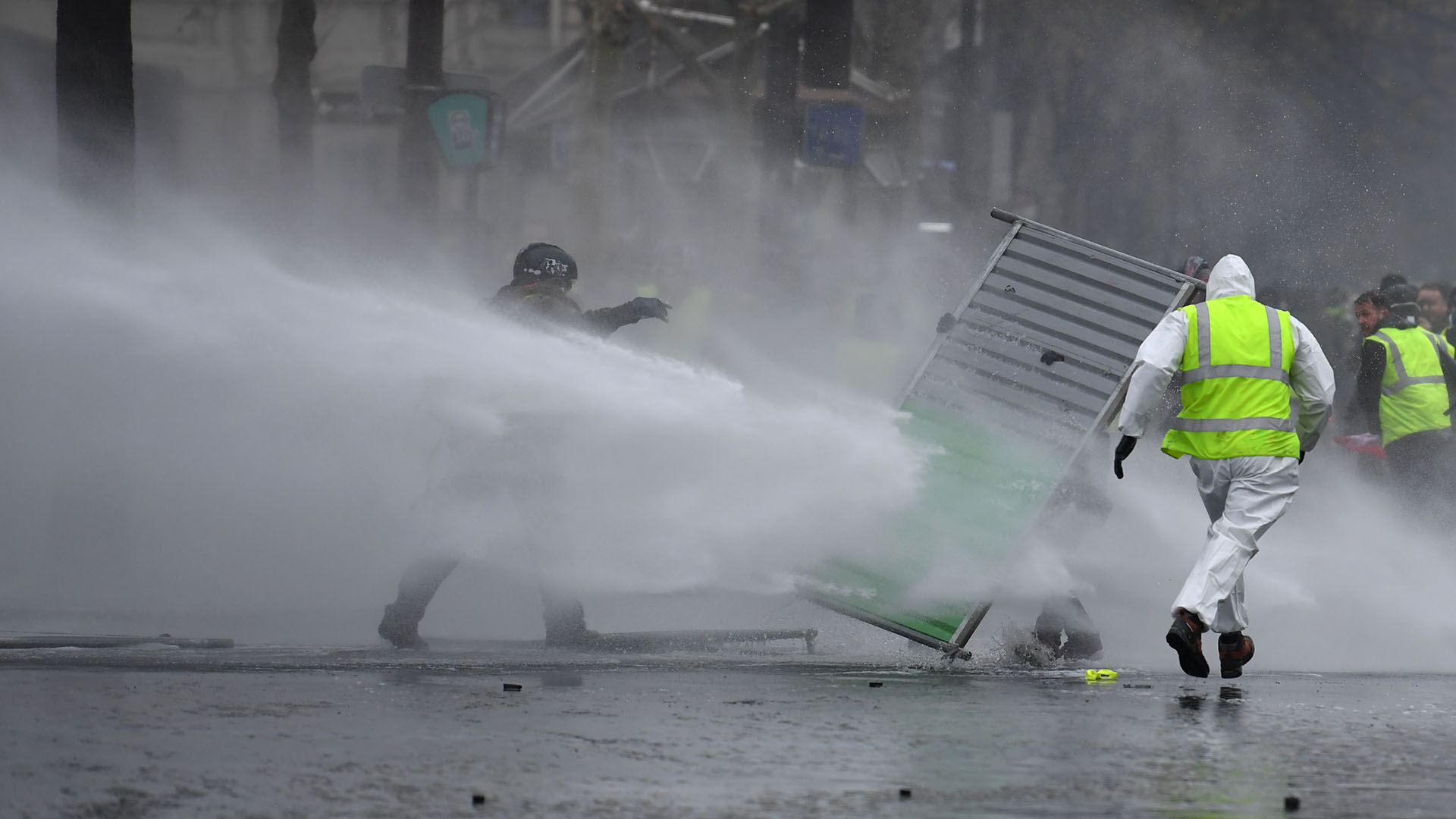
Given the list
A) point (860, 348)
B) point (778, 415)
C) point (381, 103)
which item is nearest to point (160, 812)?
point (778, 415)

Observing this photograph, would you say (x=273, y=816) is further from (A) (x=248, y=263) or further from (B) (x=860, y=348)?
(B) (x=860, y=348)

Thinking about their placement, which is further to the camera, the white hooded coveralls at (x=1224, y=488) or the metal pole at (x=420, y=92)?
the metal pole at (x=420, y=92)

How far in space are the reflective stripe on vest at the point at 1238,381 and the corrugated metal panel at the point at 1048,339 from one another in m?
0.55

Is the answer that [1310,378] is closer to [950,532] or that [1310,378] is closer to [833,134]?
[950,532]

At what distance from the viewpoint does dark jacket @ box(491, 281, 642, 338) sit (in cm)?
756

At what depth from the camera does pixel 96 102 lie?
10.1 meters

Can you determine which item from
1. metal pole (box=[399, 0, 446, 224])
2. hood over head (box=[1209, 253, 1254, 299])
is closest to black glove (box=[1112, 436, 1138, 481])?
hood over head (box=[1209, 253, 1254, 299])

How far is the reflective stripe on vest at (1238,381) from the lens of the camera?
6.87 meters

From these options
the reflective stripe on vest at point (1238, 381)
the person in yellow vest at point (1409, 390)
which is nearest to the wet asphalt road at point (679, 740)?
the reflective stripe on vest at point (1238, 381)

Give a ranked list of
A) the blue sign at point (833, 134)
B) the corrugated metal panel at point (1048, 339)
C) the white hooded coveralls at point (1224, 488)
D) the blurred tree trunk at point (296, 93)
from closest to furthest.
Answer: the white hooded coveralls at point (1224, 488)
the corrugated metal panel at point (1048, 339)
the blurred tree trunk at point (296, 93)
the blue sign at point (833, 134)

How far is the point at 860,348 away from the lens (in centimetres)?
1337

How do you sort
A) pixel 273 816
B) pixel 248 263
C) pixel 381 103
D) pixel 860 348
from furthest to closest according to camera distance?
pixel 381 103 < pixel 860 348 < pixel 248 263 < pixel 273 816

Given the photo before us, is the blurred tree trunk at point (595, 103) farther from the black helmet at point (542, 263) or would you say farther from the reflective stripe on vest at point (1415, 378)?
the black helmet at point (542, 263)

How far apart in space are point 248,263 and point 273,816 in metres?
4.85
